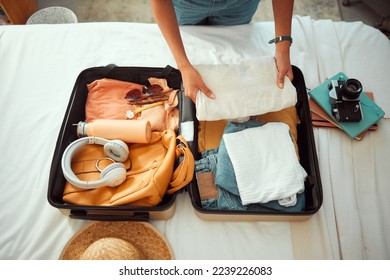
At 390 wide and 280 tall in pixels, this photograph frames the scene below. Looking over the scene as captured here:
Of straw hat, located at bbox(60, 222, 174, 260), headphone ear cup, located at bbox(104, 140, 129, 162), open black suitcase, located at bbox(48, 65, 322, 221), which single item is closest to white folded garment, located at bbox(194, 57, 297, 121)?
open black suitcase, located at bbox(48, 65, 322, 221)

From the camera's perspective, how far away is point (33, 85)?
1063 millimetres

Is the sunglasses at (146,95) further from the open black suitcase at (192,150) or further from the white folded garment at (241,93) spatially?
the white folded garment at (241,93)

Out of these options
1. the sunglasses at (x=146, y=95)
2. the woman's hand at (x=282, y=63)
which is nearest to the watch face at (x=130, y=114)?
the sunglasses at (x=146, y=95)

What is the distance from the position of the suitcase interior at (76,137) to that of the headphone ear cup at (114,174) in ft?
0.21

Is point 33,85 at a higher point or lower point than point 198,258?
higher

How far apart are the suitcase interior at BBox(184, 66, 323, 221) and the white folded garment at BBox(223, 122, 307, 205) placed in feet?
0.13

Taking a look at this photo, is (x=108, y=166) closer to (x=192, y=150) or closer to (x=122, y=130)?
(x=122, y=130)

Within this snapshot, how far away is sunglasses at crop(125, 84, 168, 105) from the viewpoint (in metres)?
0.98

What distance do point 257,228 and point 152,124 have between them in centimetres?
43

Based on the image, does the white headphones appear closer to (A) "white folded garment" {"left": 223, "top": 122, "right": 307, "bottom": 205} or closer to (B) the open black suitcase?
(B) the open black suitcase

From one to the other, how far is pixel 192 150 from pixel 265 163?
0.21 m
